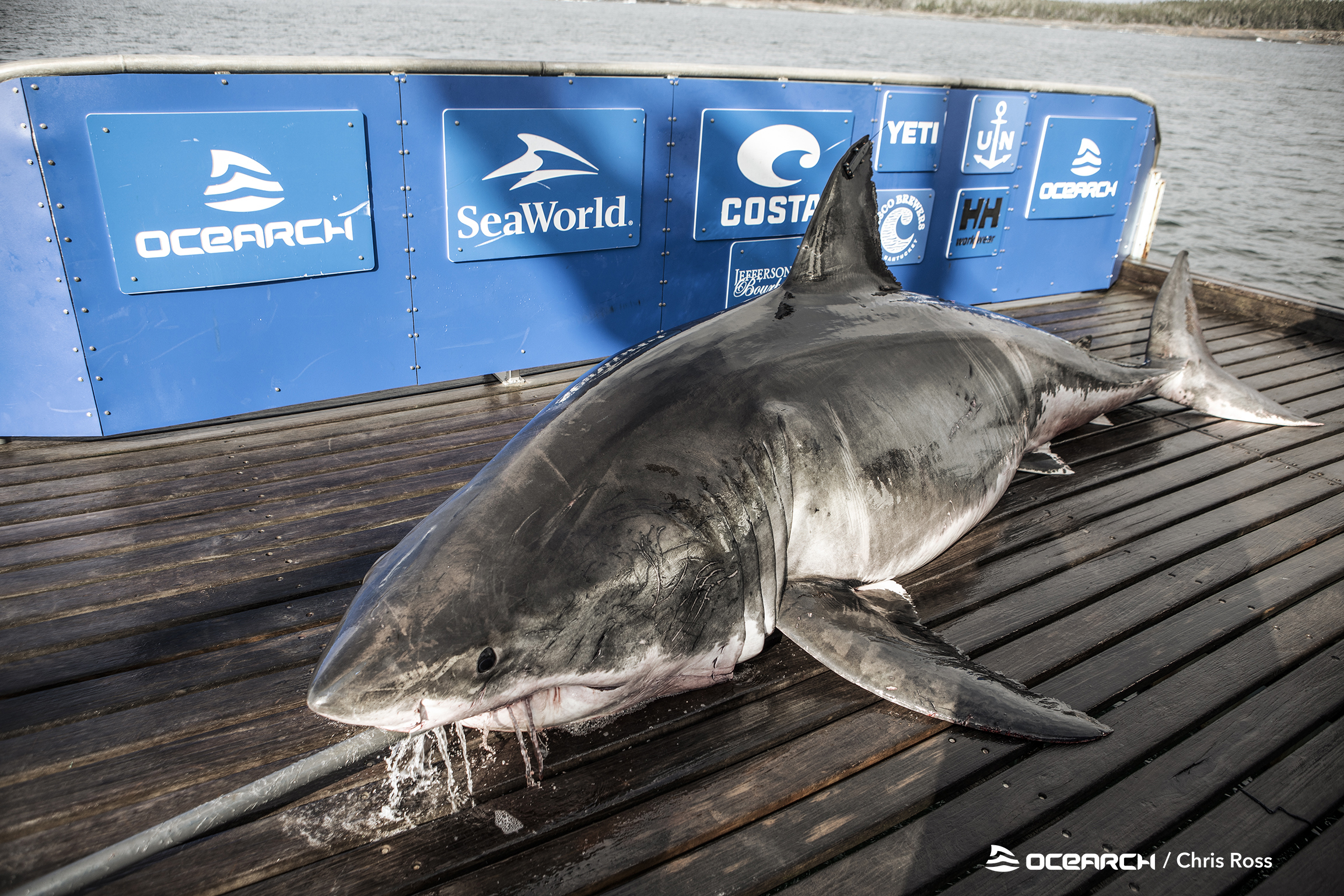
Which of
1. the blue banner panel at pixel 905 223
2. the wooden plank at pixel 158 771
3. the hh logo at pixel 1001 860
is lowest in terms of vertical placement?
the wooden plank at pixel 158 771

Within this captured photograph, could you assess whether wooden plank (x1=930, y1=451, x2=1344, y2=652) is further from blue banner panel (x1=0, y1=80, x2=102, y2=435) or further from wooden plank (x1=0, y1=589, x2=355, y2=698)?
blue banner panel (x1=0, y1=80, x2=102, y2=435)

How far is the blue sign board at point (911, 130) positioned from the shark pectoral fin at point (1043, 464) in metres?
2.74

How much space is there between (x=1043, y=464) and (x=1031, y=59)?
66711 millimetres

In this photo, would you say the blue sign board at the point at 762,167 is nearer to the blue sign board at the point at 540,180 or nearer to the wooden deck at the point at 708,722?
the blue sign board at the point at 540,180

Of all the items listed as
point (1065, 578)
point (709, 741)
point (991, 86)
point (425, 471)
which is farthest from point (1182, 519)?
point (991, 86)

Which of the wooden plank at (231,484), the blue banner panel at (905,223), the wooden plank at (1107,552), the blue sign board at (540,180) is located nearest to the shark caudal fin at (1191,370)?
the wooden plank at (1107,552)

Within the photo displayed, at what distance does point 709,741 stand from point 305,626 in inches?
54.2

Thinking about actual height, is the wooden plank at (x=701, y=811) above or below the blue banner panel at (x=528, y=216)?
below

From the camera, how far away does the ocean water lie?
16.7m

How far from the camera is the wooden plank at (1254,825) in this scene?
190 centimetres

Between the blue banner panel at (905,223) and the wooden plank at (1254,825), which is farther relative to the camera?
the blue banner panel at (905,223)

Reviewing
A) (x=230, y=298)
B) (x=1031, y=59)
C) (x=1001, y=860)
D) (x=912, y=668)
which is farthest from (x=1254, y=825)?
(x=1031, y=59)

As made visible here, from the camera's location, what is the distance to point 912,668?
7.55ft

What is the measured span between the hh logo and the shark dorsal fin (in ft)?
6.23
